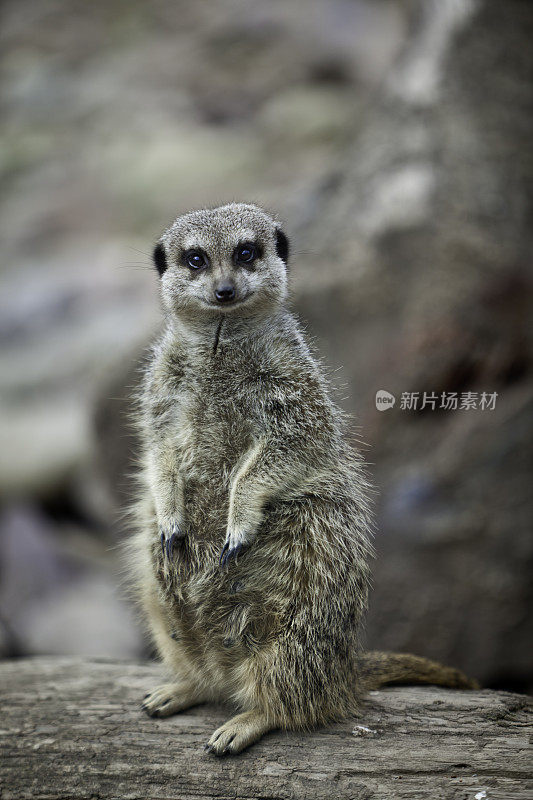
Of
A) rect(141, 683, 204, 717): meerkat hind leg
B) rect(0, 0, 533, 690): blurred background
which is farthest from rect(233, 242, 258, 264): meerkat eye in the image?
rect(141, 683, 204, 717): meerkat hind leg

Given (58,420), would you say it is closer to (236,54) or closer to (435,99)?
(435,99)

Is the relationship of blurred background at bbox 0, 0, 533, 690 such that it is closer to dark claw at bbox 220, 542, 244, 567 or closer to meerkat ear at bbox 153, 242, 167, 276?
meerkat ear at bbox 153, 242, 167, 276

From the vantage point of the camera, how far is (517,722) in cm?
261

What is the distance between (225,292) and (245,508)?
681mm

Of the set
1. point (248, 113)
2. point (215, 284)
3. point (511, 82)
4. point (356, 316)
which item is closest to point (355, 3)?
point (248, 113)

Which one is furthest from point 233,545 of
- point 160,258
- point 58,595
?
point 58,595

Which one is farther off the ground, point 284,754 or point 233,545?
point 233,545

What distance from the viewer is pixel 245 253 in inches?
104

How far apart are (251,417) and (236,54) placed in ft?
42.3

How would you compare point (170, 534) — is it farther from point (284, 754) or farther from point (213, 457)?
point (284, 754)

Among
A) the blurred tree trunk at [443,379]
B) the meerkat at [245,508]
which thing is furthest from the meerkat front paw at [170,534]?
the blurred tree trunk at [443,379]

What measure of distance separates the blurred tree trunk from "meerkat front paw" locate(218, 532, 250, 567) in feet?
7.99

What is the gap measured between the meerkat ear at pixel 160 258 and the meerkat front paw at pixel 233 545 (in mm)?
1036

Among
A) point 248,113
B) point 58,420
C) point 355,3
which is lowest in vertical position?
point 58,420
